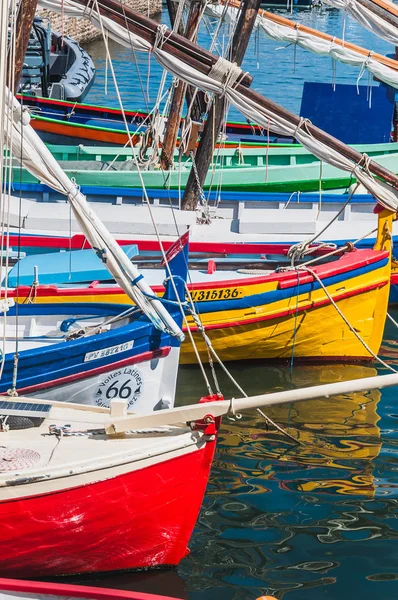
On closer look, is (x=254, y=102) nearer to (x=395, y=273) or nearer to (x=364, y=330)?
(x=364, y=330)

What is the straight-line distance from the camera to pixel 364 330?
14.0 meters

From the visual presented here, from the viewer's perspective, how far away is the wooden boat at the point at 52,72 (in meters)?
27.4

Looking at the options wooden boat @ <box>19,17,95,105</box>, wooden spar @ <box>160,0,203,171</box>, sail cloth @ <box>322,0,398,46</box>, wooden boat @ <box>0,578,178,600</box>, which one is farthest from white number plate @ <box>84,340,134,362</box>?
wooden boat @ <box>19,17,95,105</box>

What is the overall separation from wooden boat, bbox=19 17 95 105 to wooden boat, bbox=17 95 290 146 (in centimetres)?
113

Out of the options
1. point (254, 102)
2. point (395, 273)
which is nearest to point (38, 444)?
point (254, 102)

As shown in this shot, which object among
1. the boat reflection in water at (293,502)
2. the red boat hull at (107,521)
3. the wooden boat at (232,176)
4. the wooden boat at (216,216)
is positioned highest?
the wooden boat at (232,176)

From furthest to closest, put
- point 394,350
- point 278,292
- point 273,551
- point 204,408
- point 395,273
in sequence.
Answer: point 395,273 < point 394,350 < point 278,292 < point 273,551 < point 204,408

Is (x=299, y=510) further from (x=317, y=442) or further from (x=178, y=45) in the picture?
(x=178, y=45)

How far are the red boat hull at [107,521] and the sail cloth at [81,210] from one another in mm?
2374

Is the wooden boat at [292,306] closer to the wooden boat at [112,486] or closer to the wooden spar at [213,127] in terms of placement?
the wooden spar at [213,127]

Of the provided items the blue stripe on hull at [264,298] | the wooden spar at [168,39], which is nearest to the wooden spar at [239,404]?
the wooden spar at [168,39]

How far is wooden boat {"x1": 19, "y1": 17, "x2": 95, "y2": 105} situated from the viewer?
27.4 meters

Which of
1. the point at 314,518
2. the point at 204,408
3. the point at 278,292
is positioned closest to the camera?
the point at 204,408

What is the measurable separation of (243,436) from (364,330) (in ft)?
10.9
